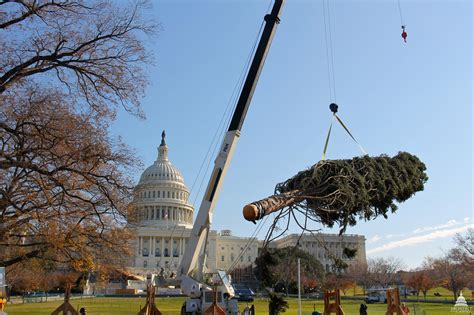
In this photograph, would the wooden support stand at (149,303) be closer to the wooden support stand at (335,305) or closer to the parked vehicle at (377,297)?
the wooden support stand at (335,305)

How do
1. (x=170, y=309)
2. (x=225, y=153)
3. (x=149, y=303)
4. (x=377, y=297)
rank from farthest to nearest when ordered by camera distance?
(x=377, y=297), (x=170, y=309), (x=225, y=153), (x=149, y=303)

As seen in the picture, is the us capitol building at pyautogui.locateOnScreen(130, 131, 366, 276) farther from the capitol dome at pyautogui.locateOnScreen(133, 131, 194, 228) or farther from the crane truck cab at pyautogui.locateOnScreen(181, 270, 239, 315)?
the crane truck cab at pyautogui.locateOnScreen(181, 270, 239, 315)

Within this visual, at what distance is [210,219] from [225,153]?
9.80ft

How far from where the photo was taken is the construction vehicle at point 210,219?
68.0 feet

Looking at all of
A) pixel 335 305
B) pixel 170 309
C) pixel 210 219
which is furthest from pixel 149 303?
pixel 170 309

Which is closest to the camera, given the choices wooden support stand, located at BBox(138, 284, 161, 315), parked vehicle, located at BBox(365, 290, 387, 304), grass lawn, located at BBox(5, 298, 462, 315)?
wooden support stand, located at BBox(138, 284, 161, 315)

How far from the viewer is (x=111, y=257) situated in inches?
937

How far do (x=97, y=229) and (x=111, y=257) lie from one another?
3.61 meters

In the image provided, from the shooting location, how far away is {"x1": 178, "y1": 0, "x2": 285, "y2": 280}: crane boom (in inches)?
819

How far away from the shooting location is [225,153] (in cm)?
2141

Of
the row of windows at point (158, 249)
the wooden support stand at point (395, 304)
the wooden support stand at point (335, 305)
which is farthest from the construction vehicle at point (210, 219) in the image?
the row of windows at point (158, 249)

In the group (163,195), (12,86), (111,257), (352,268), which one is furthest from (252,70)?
(163,195)

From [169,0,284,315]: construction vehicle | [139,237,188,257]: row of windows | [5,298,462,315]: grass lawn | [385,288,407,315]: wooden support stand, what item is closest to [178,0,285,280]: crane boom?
[169,0,284,315]: construction vehicle

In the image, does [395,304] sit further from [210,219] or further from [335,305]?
[210,219]
